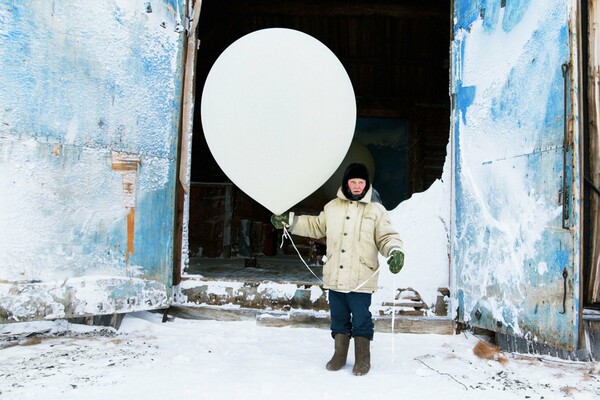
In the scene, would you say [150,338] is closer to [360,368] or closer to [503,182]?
[360,368]

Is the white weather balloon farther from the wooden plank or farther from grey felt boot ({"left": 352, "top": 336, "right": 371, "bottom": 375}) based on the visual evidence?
the wooden plank

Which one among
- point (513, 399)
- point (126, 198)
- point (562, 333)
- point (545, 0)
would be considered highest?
point (545, 0)

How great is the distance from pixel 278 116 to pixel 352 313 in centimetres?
127

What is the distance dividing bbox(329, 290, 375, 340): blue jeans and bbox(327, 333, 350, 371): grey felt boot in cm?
3

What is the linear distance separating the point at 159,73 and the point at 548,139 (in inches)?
115

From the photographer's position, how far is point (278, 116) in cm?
276

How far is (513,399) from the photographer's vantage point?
2.64 meters

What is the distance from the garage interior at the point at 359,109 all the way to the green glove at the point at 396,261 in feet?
9.27

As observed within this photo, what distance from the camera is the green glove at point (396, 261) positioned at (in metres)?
2.87

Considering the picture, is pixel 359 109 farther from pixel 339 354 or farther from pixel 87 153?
pixel 339 354

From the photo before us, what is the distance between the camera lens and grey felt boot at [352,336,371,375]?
2.97 m

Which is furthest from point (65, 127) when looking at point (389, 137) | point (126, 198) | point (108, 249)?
point (389, 137)

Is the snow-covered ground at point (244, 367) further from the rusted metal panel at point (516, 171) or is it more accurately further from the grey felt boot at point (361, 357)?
the rusted metal panel at point (516, 171)

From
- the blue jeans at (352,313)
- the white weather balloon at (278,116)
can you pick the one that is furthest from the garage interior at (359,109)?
the white weather balloon at (278,116)
